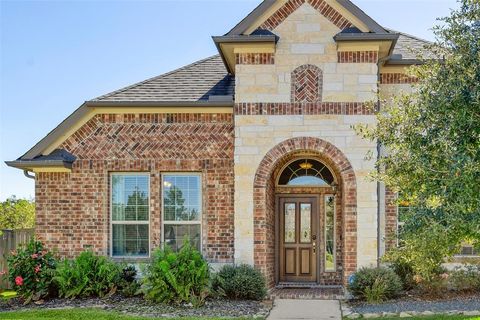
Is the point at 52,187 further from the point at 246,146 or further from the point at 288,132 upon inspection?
the point at 288,132

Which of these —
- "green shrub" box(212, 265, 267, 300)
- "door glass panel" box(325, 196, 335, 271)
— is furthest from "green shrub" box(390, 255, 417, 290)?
"green shrub" box(212, 265, 267, 300)

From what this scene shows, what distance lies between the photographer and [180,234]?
504 inches

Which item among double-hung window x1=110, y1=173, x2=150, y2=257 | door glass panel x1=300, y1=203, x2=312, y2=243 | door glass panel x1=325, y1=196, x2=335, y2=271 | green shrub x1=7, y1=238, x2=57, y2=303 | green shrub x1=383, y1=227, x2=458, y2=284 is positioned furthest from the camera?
door glass panel x1=300, y1=203, x2=312, y2=243

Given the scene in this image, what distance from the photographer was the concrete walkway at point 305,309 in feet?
32.7

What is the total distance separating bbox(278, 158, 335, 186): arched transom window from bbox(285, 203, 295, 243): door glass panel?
62 centimetres

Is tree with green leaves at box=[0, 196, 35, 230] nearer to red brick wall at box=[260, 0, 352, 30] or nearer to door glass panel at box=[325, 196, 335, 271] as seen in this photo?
door glass panel at box=[325, 196, 335, 271]

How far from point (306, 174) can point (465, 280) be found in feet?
14.4

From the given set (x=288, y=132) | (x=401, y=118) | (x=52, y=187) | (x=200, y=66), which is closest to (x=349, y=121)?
(x=288, y=132)

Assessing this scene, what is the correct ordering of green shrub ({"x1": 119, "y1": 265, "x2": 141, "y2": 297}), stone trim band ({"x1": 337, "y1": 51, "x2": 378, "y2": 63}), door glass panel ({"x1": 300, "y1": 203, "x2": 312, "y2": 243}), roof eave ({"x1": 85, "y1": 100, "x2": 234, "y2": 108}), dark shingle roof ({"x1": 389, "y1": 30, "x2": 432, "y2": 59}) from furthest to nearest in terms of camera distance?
door glass panel ({"x1": 300, "y1": 203, "x2": 312, "y2": 243}) → dark shingle roof ({"x1": 389, "y1": 30, "x2": 432, "y2": 59}) → roof eave ({"x1": 85, "y1": 100, "x2": 234, "y2": 108}) → stone trim band ({"x1": 337, "y1": 51, "x2": 378, "y2": 63}) → green shrub ({"x1": 119, "y1": 265, "x2": 141, "y2": 297})

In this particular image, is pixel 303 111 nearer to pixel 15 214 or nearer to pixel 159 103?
pixel 159 103

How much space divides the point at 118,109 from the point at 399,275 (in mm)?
7647

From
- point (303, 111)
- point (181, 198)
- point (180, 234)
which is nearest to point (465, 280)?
point (303, 111)

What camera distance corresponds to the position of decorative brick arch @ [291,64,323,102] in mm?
11953

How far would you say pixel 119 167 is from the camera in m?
12.8
